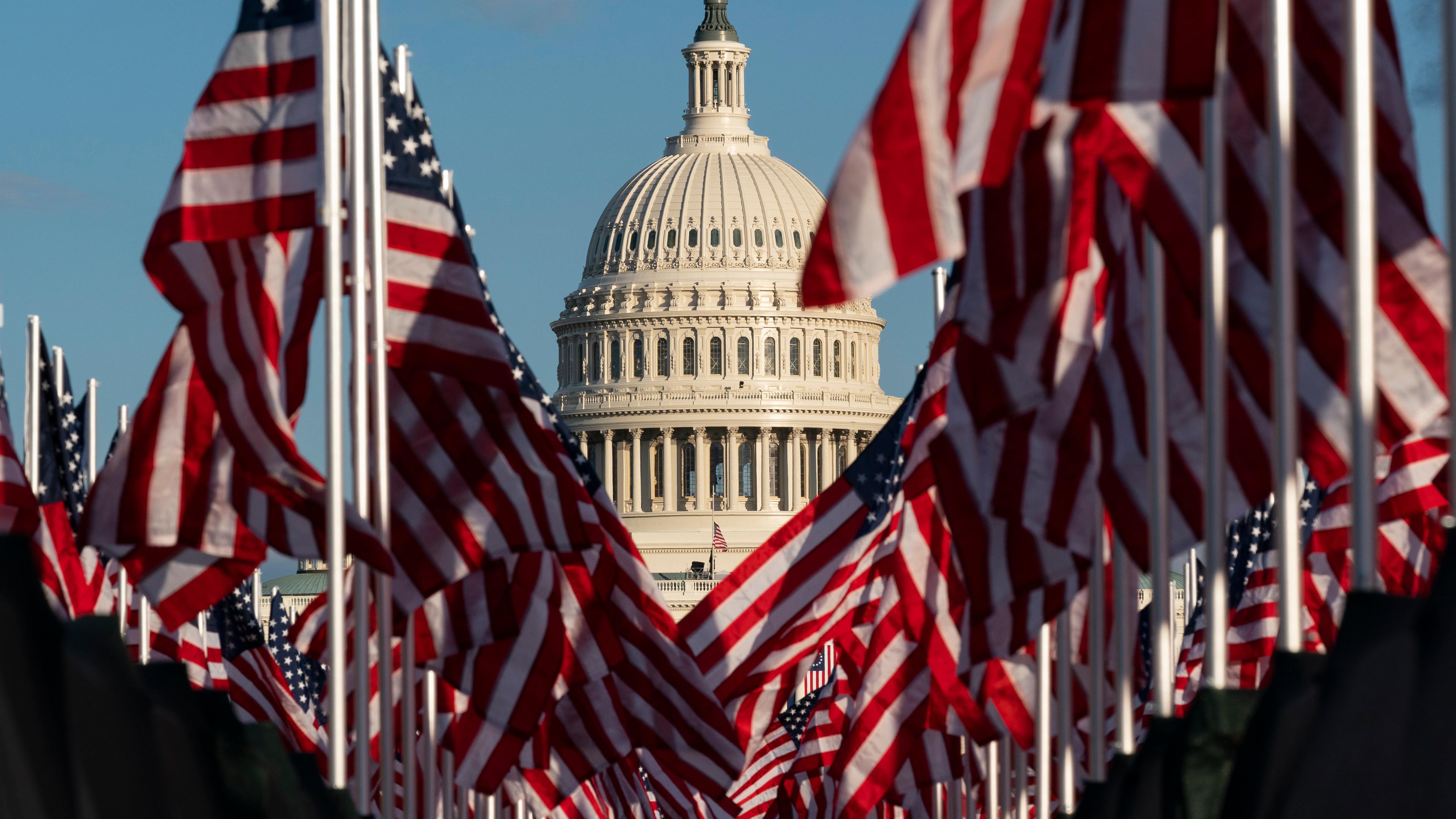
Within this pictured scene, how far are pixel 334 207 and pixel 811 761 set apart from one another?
55.8ft

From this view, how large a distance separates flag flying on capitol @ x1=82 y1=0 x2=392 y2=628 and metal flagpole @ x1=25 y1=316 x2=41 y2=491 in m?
13.0

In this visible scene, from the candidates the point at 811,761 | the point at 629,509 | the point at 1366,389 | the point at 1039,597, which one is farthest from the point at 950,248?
the point at 629,509

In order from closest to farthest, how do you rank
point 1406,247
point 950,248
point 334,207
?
1. point 950,248
2. point 1406,247
3. point 334,207

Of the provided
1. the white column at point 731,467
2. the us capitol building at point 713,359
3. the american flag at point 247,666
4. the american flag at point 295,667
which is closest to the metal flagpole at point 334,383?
the american flag at point 247,666

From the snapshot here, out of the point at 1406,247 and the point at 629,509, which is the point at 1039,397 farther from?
the point at 629,509

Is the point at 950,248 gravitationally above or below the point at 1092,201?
below

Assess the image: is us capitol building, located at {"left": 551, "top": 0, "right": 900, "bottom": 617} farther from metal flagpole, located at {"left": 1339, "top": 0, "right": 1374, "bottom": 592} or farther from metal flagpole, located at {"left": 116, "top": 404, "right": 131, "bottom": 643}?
metal flagpole, located at {"left": 1339, "top": 0, "right": 1374, "bottom": 592}

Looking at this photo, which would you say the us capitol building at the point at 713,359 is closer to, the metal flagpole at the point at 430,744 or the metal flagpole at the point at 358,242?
the metal flagpole at the point at 430,744

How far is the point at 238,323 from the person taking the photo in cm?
1452

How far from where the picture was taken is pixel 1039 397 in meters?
13.8

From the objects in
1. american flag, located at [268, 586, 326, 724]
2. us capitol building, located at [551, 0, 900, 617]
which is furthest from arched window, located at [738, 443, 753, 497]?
american flag, located at [268, 586, 326, 724]

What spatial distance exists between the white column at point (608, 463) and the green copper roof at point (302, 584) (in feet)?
66.6

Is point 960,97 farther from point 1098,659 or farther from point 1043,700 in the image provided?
point 1043,700

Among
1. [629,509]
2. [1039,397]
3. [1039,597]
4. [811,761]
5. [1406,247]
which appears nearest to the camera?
[1406,247]
